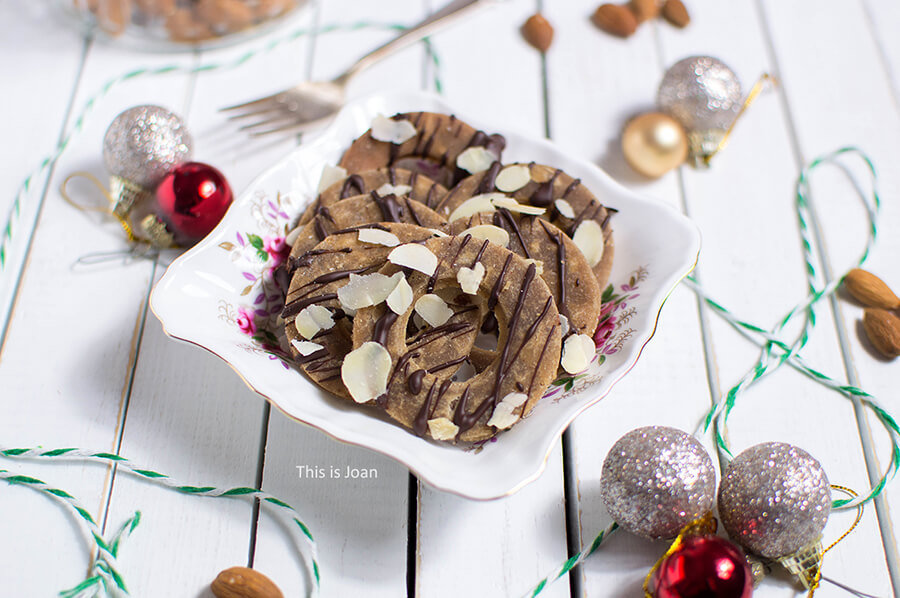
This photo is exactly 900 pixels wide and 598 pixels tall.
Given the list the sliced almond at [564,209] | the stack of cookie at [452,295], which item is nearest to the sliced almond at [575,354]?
the stack of cookie at [452,295]

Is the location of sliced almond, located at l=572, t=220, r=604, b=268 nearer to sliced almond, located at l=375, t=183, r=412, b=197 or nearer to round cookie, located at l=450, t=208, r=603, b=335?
round cookie, located at l=450, t=208, r=603, b=335

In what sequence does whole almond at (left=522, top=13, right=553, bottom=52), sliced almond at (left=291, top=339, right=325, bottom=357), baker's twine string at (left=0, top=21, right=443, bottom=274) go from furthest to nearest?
whole almond at (left=522, top=13, right=553, bottom=52), baker's twine string at (left=0, top=21, right=443, bottom=274), sliced almond at (left=291, top=339, right=325, bottom=357)

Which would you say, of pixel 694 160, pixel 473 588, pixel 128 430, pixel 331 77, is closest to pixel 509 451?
pixel 473 588

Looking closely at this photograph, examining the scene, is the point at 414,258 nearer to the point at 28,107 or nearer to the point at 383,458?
the point at 383,458

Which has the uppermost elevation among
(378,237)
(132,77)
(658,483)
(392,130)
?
(132,77)

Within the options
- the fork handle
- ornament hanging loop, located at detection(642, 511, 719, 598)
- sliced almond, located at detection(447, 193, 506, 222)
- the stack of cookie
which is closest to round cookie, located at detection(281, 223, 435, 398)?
the stack of cookie

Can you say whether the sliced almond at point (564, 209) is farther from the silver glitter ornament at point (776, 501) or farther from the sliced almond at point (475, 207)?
the silver glitter ornament at point (776, 501)

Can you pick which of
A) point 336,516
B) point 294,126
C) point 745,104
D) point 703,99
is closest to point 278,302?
point 336,516

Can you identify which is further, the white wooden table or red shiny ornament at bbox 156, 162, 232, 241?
red shiny ornament at bbox 156, 162, 232, 241
